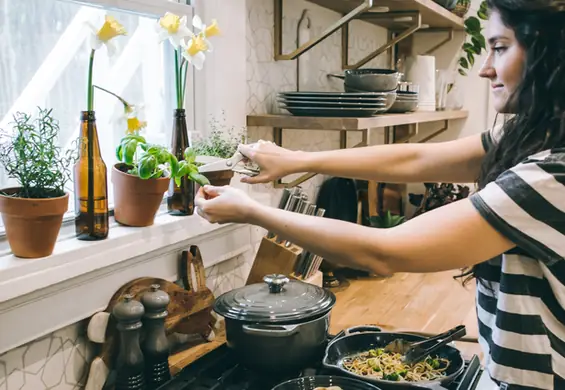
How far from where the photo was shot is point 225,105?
1.70 meters

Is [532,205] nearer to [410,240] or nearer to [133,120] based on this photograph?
[410,240]

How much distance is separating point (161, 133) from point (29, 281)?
0.63 meters

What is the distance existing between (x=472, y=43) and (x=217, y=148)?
77.8 inches

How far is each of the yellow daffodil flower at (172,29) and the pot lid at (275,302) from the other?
0.55m

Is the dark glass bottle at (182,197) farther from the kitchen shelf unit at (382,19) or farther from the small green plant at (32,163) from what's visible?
the kitchen shelf unit at (382,19)

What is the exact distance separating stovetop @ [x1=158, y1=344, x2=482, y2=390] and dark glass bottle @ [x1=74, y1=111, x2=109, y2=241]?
33 cm

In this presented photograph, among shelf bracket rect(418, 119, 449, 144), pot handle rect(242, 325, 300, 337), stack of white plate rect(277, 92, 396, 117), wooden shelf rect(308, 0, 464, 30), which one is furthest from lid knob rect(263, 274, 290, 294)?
shelf bracket rect(418, 119, 449, 144)

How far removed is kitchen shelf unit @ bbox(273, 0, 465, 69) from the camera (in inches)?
70.7

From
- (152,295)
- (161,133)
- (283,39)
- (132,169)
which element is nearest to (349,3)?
(283,39)

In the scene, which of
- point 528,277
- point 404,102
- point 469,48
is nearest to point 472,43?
point 469,48

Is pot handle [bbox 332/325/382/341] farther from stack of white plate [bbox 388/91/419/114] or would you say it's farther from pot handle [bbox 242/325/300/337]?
stack of white plate [bbox 388/91/419/114]

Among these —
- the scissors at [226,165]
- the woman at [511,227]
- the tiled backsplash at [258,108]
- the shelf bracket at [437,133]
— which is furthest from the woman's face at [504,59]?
the shelf bracket at [437,133]

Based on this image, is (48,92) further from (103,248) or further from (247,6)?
(247,6)

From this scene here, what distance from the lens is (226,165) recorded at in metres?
1.41
